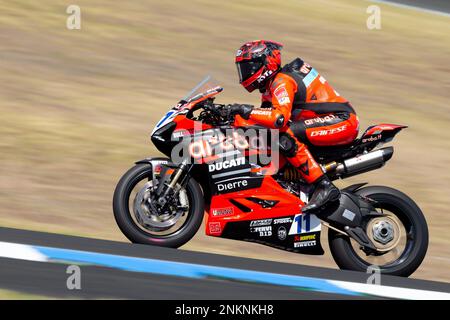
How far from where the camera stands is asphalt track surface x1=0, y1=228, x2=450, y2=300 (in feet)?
19.5

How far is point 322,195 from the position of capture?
734 centimetres

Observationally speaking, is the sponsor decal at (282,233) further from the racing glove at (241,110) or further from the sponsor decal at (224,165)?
the racing glove at (241,110)

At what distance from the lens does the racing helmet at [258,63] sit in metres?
7.38

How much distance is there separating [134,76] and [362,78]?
3898mm

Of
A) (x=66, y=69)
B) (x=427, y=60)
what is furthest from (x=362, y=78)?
(x=66, y=69)

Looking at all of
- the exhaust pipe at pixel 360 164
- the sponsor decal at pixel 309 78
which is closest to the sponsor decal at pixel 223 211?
the exhaust pipe at pixel 360 164

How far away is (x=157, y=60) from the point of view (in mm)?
14102

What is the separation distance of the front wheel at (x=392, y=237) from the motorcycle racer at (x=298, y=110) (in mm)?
402

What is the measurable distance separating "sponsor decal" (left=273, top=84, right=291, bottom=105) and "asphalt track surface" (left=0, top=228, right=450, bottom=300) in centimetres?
133

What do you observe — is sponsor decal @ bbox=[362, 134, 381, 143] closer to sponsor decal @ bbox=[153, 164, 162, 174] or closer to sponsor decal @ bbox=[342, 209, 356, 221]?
sponsor decal @ bbox=[342, 209, 356, 221]

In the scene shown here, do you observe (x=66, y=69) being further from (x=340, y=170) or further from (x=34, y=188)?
(x=340, y=170)

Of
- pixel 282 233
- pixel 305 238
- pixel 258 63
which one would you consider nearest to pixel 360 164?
pixel 305 238

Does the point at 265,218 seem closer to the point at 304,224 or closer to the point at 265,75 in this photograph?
the point at 304,224

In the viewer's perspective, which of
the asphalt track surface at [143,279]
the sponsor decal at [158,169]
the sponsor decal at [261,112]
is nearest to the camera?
the asphalt track surface at [143,279]
